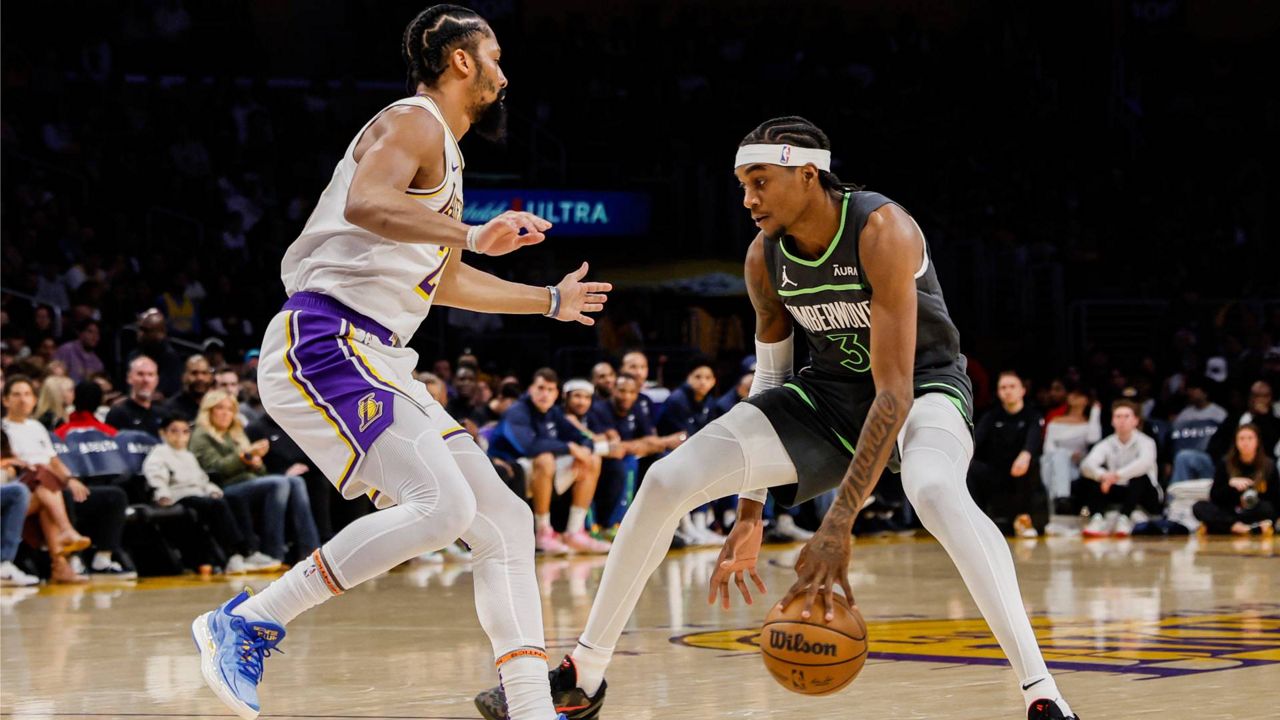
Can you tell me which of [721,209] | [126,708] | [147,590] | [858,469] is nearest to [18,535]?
[147,590]

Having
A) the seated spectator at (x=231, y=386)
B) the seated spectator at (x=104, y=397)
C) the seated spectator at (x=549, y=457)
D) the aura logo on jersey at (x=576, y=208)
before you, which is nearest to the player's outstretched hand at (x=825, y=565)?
the seated spectator at (x=231, y=386)

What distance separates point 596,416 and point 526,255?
8050 mm

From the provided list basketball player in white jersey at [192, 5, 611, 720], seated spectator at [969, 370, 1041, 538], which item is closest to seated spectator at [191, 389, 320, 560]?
seated spectator at [969, 370, 1041, 538]

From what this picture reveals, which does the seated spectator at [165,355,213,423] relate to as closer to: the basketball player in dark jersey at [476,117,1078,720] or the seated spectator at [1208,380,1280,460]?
the basketball player in dark jersey at [476,117,1078,720]

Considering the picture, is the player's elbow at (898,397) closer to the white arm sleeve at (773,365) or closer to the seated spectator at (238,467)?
the white arm sleeve at (773,365)

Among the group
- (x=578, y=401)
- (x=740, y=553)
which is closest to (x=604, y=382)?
(x=578, y=401)

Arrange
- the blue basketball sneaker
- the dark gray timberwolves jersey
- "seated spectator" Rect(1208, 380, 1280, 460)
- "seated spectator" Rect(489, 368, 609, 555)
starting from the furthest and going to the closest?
"seated spectator" Rect(1208, 380, 1280, 460) < "seated spectator" Rect(489, 368, 609, 555) < the dark gray timberwolves jersey < the blue basketball sneaker

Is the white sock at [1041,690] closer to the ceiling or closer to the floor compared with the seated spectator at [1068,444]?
closer to the ceiling

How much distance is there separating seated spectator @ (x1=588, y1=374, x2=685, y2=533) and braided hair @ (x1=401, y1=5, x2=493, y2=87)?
891cm

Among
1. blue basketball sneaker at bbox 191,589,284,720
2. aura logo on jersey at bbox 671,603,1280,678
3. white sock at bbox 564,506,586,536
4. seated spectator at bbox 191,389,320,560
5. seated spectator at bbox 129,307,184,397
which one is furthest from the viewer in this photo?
seated spectator at bbox 129,307,184,397

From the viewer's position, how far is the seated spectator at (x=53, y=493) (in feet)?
35.2

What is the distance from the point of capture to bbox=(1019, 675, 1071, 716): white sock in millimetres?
4391

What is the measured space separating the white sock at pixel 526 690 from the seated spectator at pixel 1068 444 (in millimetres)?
11334

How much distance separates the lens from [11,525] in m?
10.5
